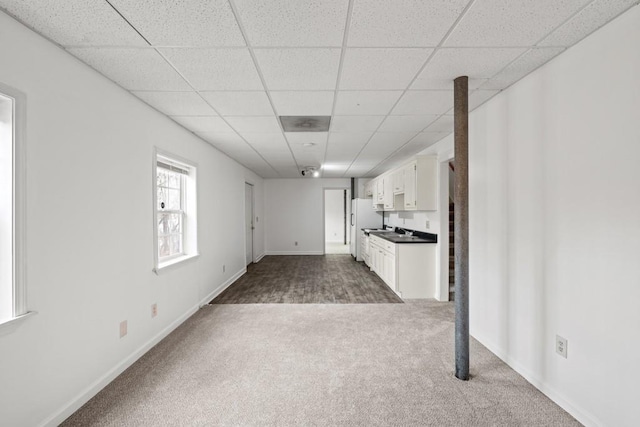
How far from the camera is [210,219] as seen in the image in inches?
171

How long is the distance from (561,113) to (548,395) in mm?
1945

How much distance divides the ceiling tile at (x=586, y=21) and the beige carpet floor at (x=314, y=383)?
2.36 metres

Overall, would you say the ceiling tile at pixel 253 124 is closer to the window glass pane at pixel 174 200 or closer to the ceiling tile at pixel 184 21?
the window glass pane at pixel 174 200

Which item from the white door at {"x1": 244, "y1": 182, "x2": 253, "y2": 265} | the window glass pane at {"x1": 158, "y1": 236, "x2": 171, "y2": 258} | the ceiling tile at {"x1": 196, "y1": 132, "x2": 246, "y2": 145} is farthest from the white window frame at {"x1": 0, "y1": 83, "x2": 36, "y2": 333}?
the white door at {"x1": 244, "y1": 182, "x2": 253, "y2": 265}

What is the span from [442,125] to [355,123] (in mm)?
1051

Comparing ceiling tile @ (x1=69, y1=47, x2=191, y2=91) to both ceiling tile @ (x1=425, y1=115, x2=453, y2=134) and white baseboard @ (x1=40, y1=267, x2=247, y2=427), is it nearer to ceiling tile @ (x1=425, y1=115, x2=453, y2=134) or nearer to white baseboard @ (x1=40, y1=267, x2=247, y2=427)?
white baseboard @ (x1=40, y1=267, x2=247, y2=427)

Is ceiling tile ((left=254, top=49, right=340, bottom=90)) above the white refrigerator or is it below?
above

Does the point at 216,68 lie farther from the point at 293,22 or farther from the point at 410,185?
the point at 410,185

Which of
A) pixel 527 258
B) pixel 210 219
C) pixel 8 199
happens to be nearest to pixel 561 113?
pixel 527 258

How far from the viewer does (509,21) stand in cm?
161

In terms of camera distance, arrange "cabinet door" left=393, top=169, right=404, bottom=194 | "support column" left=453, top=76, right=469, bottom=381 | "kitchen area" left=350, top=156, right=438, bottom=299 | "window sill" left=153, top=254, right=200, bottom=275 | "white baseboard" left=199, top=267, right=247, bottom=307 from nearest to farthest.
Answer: "support column" left=453, top=76, right=469, bottom=381
"window sill" left=153, top=254, right=200, bottom=275
"white baseboard" left=199, top=267, right=247, bottom=307
"kitchen area" left=350, top=156, right=438, bottom=299
"cabinet door" left=393, top=169, right=404, bottom=194

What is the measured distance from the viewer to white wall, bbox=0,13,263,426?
1.63 meters

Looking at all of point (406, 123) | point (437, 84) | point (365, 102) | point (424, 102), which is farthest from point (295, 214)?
point (437, 84)

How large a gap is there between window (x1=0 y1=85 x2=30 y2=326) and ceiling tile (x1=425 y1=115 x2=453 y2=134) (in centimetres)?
342
